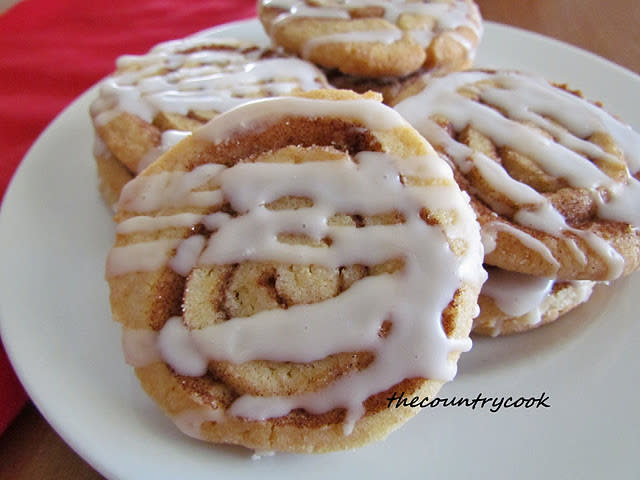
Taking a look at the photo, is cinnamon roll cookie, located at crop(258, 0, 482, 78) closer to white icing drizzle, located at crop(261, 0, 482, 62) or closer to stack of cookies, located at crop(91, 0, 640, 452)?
white icing drizzle, located at crop(261, 0, 482, 62)

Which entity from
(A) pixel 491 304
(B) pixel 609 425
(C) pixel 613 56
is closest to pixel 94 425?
(A) pixel 491 304

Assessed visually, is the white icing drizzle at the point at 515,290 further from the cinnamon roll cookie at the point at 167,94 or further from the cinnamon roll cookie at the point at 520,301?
the cinnamon roll cookie at the point at 167,94

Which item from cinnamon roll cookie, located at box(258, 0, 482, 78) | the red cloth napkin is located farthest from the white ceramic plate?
cinnamon roll cookie, located at box(258, 0, 482, 78)

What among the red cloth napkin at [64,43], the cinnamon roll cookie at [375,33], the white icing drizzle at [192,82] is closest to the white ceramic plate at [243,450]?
the white icing drizzle at [192,82]

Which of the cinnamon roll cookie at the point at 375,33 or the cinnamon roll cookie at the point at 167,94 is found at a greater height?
the cinnamon roll cookie at the point at 375,33

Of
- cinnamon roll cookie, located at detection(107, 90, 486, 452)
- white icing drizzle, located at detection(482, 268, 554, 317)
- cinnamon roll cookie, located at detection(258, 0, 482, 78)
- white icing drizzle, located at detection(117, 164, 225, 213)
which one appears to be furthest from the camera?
cinnamon roll cookie, located at detection(258, 0, 482, 78)

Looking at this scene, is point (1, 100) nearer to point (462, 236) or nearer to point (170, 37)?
point (170, 37)
